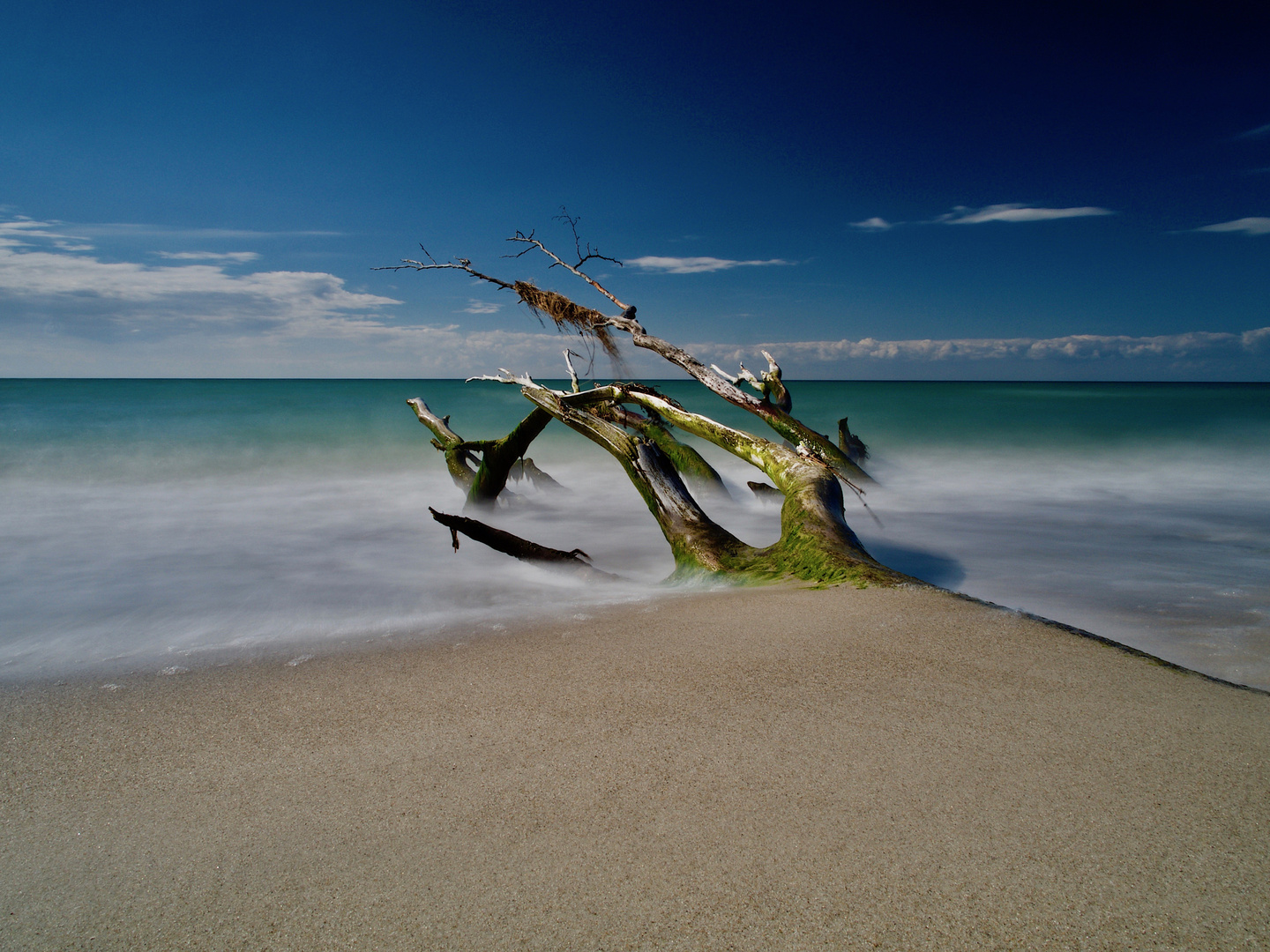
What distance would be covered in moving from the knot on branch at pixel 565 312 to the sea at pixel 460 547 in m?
2.05

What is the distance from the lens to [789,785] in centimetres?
164

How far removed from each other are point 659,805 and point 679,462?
606cm

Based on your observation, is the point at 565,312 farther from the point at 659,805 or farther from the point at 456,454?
the point at 659,805

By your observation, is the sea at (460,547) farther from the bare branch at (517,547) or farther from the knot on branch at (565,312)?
the knot on branch at (565,312)

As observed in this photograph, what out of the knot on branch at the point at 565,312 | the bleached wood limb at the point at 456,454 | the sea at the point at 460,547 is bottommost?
the sea at the point at 460,547

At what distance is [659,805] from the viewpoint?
1596 millimetres

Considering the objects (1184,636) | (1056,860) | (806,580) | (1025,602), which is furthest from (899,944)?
(1025,602)

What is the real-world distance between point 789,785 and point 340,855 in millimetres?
1048

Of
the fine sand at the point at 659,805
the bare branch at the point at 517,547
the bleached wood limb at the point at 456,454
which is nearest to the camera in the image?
the fine sand at the point at 659,805

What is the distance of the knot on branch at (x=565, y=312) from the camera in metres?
6.29

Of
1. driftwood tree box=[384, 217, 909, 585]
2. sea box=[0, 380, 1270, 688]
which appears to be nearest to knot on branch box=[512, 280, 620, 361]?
driftwood tree box=[384, 217, 909, 585]

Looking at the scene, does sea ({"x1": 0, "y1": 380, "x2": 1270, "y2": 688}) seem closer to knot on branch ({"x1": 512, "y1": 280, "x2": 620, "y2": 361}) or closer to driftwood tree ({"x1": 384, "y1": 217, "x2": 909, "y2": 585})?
driftwood tree ({"x1": 384, "y1": 217, "x2": 909, "y2": 585})

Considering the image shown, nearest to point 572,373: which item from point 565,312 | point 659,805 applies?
point 565,312

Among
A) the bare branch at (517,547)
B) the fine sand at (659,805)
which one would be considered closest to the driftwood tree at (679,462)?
the bare branch at (517,547)
